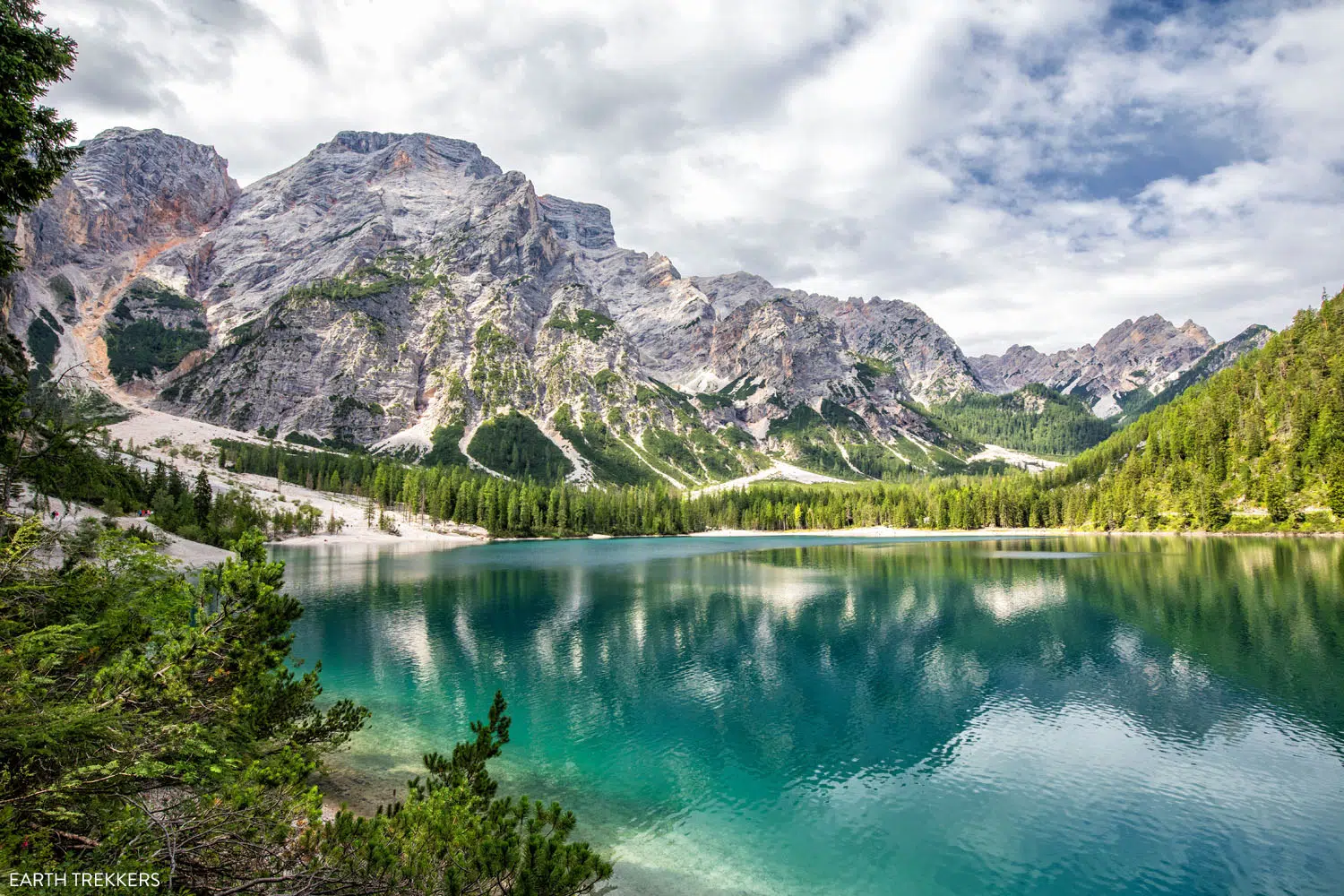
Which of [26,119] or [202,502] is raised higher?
[26,119]

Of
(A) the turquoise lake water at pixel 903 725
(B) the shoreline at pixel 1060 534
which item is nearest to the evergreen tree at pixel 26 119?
(A) the turquoise lake water at pixel 903 725

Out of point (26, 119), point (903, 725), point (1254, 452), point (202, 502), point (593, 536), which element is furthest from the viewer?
point (593, 536)

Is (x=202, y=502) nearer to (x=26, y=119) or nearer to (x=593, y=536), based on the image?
(x=593, y=536)

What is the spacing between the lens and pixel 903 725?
95.5 feet

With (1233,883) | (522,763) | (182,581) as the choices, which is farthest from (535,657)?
(1233,883)

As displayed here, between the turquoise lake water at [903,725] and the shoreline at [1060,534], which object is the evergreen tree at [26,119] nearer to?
the turquoise lake water at [903,725]

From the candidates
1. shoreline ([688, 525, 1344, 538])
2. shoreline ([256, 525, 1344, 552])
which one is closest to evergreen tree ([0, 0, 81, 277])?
shoreline ([256, 525, 1344, 552])

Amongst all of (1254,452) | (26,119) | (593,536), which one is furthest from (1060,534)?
(26,119)

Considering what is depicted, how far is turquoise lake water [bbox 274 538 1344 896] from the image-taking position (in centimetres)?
1833

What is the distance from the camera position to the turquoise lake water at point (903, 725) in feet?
60.1

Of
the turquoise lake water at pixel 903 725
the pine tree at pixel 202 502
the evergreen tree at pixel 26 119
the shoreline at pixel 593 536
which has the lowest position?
the shoreline at pixel 593 536

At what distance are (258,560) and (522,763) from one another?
13.6 m

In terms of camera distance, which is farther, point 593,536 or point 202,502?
point 593,536

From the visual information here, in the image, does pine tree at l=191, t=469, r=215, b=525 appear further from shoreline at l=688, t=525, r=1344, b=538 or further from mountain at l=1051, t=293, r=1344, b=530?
mountain at l=1051, t=293, r=1344, b=530
